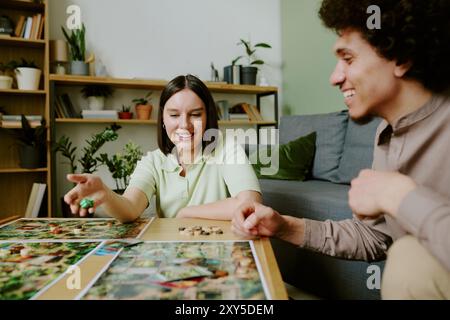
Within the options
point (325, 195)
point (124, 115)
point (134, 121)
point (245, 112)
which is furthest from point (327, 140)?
point (124, 115)

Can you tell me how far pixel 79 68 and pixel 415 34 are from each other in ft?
9.54

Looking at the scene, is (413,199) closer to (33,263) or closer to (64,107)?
(33,263)

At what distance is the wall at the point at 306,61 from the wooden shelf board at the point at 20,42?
235cm

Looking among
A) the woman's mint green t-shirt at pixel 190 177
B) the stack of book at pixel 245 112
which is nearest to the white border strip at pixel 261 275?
the woman's mint green t-shirt at pixel 190 177

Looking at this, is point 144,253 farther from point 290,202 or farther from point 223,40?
point 223,40

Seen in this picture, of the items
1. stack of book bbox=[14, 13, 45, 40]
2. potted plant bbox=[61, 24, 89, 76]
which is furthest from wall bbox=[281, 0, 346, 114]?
stack of book bbox=[14, 13, 45, 40]

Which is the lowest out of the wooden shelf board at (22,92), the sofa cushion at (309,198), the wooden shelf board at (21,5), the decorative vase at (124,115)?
the sofa cushion at (309,198)

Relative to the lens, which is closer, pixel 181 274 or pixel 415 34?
pixel 181 274

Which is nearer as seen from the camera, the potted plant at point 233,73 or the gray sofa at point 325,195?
the gray sofa at point 325,195

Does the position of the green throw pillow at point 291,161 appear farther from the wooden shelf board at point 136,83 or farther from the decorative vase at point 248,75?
the decorative vase at point 248,75

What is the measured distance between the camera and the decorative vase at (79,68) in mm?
3152

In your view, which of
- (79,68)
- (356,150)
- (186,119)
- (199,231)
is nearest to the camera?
(199,231)

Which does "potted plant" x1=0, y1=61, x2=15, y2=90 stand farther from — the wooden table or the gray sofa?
the wooden table

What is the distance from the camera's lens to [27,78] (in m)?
3.01
